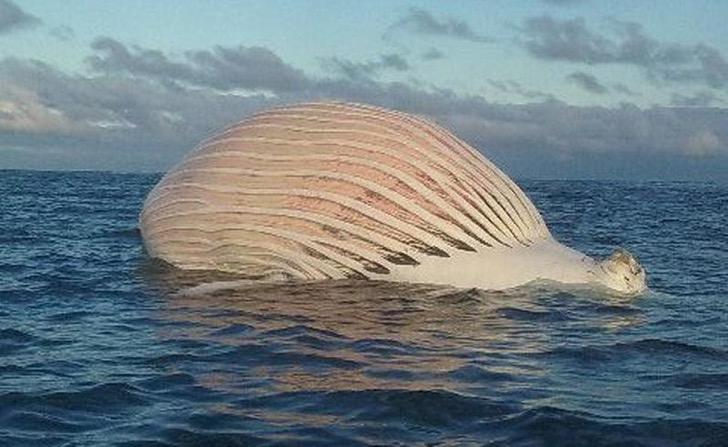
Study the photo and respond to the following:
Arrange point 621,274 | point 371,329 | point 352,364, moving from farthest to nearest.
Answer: point 621,274 < point 371,329 < point 352,364

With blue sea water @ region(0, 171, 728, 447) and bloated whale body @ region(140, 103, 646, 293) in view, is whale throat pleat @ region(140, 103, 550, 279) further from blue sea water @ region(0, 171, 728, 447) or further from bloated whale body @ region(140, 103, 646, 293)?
blue sea water @ region(0, 171, 728, 447)

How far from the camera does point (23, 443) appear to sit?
5.75m

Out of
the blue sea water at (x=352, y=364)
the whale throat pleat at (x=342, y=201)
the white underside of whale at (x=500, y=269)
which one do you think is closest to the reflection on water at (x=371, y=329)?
the blue sea water at (x=352, y=364)

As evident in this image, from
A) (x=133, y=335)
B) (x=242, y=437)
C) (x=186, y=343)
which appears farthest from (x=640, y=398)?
(x=133, y=335)

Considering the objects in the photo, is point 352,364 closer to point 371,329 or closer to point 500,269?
point 371,329

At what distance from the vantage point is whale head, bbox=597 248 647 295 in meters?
11.1

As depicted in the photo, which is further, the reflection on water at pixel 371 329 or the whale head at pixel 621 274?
the whale head at pixel 621 274

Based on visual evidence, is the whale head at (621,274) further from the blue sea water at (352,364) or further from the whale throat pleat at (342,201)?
the whale throat pleat at (342,201)

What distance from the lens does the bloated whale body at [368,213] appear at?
37.3 feet

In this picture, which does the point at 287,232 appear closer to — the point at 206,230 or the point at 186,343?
the point at 206,230

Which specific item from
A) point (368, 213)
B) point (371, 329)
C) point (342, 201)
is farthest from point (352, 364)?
point (342, 201)

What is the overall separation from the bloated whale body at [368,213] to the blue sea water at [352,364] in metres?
0.39

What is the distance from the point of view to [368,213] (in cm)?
1135

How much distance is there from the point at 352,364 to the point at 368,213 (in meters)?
3.83
